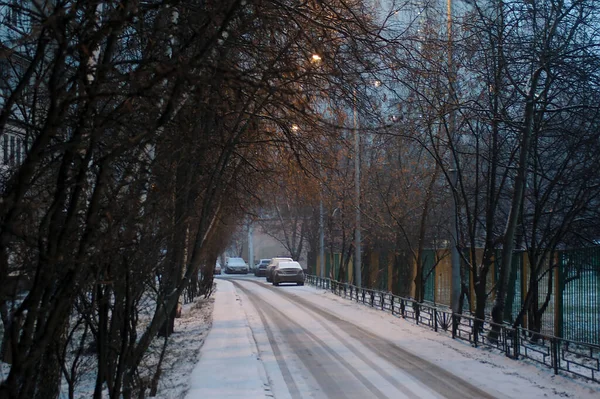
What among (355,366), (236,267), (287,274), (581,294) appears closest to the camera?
(355,366)

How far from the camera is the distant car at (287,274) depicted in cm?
4078

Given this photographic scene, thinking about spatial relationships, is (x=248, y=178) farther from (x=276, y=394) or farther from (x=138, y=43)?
(x=138, y=43)

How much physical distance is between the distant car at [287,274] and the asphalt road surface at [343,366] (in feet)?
72.1

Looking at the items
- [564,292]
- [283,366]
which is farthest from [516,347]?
[283,366]

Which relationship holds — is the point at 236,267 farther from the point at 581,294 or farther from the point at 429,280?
the point at 581,294

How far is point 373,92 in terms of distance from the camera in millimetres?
8195

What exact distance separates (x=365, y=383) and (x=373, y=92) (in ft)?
14.9

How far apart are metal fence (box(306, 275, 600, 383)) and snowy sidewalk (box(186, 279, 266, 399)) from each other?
485cm

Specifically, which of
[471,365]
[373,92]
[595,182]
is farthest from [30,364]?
[595,182]

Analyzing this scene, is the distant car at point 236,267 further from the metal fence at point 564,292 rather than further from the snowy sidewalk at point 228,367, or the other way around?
the snowy sidewalk at point 228,367

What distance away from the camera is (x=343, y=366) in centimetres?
1148

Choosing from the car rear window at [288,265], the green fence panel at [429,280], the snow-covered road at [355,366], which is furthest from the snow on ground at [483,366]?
the car rear window at [288,265]

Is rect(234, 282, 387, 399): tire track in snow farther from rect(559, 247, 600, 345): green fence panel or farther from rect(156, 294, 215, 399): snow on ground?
rect(559, 247, 600, 345): green fence panel

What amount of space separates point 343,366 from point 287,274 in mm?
29460
